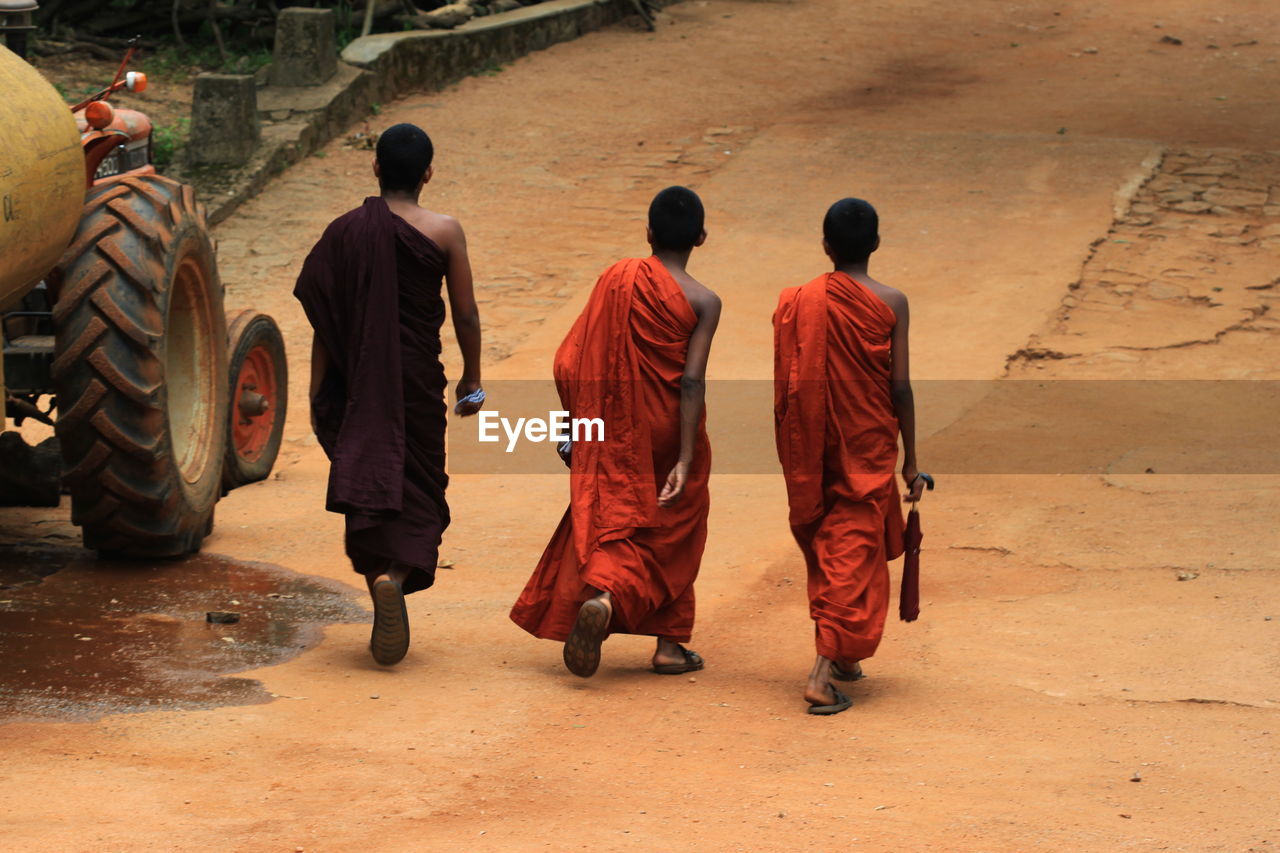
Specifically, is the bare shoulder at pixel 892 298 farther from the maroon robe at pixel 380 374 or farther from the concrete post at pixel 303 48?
the concrete post at pixel 303 48

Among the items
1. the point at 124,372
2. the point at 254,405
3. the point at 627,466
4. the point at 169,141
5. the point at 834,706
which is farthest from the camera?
the point at 169,141

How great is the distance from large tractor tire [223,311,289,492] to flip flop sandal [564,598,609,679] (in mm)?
2627

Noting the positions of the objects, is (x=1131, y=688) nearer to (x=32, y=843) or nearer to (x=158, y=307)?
(x=32, y=843)

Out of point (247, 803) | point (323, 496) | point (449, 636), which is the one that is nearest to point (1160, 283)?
point (323, 496)

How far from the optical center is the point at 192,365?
6406mm

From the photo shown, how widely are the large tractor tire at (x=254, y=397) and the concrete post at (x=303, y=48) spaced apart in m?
6.92

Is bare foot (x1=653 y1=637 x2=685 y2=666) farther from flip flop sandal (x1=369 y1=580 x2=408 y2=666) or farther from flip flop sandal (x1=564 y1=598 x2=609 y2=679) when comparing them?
flip flop sandal (x1=369 y1=580 x2=408 y2=666)

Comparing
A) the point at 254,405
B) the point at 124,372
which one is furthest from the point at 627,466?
the point at 254,405

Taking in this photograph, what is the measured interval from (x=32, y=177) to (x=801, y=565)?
3.22m

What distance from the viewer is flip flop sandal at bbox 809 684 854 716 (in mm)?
4637

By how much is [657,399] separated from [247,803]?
1868 millimetres

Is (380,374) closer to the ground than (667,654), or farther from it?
farther from it

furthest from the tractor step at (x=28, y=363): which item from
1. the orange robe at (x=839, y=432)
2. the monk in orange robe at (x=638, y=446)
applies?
the orange robe at (x=839, y=432)

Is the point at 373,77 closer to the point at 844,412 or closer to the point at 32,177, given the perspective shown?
the point at 32,177
